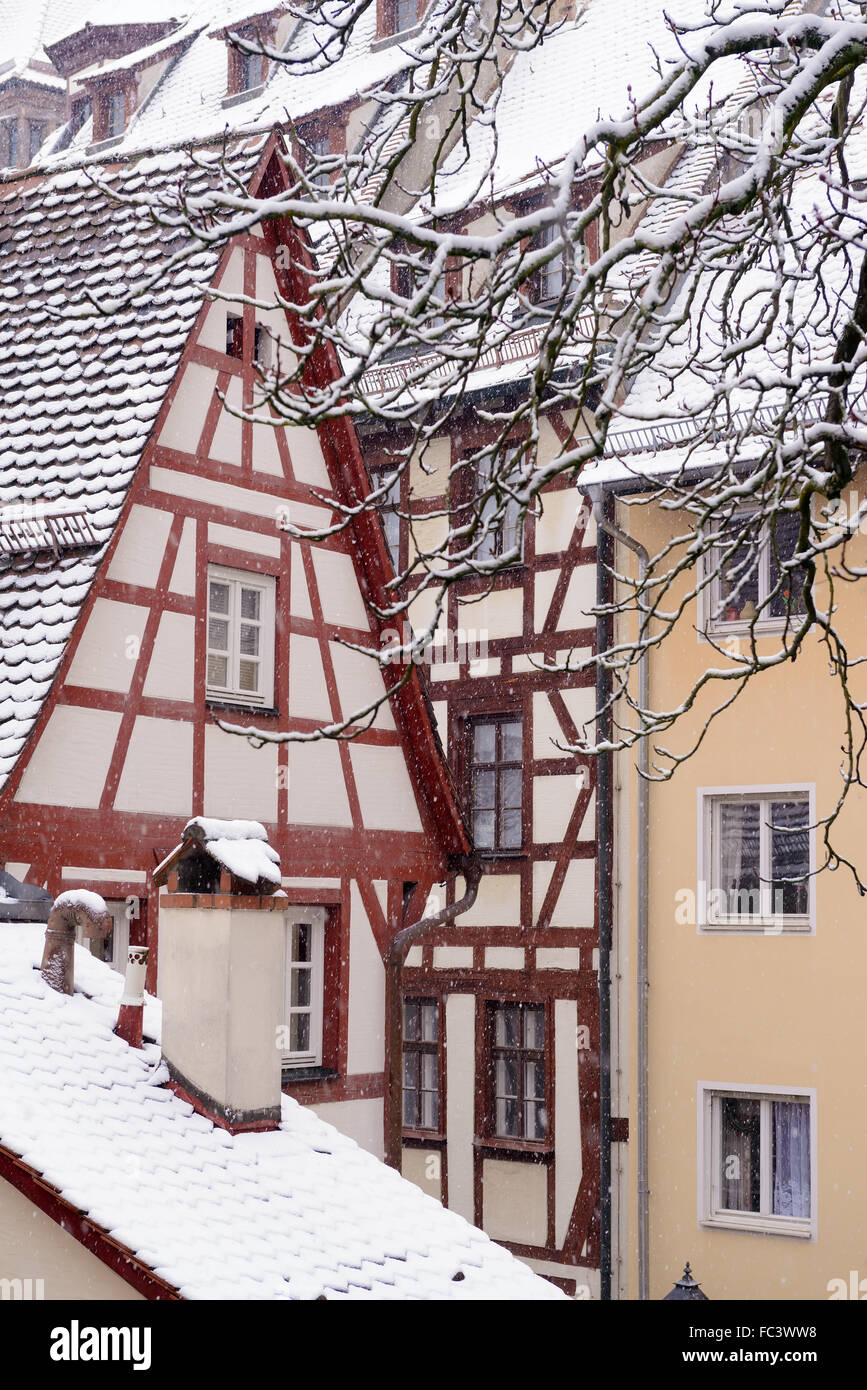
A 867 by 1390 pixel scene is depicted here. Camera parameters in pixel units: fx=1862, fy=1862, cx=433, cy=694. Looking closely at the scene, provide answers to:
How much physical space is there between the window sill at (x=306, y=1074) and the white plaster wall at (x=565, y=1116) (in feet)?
19.2

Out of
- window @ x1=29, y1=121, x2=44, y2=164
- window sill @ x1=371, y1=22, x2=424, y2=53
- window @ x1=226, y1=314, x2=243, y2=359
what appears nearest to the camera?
window @ x1=226, y1=314, x2=243, y2=359

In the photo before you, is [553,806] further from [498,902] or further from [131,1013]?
[131,1013]

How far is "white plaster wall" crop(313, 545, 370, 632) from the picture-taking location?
1196 centimetres

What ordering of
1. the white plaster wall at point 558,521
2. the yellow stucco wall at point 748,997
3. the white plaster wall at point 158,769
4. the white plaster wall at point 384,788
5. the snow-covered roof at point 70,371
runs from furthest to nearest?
the white plaster wall at point 558,521 < the yellow stucco wall at point 748,997 < the white plaster wall at point 384,788 < the white plaster wall at point 158,769 < the snow-covered roof at point 70,371

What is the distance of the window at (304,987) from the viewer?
37.6ft

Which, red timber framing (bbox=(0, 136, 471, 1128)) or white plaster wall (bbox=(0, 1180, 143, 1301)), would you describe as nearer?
white plaster wall (bbox=(0, 1180, 143, 1301))

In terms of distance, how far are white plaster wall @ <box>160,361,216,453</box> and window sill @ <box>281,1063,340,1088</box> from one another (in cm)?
377

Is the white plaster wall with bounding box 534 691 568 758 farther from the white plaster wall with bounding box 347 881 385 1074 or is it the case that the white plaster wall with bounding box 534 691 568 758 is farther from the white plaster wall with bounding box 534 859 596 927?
the white plaster wall with bounding box 347 881 385 1074

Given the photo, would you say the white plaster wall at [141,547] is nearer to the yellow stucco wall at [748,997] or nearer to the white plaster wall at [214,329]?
the white plaster wall at [214,329]

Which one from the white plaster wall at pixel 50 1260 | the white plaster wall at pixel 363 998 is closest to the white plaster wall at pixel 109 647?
the white plaster wall at pixel 363 998

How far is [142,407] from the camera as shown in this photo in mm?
10812

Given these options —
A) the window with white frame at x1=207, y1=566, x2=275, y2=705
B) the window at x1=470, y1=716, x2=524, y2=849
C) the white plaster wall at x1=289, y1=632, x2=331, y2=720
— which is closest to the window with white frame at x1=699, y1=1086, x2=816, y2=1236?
the window at x1=470, y1=716, x2=524, y2=849

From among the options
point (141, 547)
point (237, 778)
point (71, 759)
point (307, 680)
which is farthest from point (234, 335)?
point (71, 759)

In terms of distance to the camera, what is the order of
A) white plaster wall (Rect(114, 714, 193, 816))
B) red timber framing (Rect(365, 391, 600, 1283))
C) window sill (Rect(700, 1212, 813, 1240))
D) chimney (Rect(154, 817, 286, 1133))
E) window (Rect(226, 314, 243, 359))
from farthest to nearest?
red timber framing (Rect(365, 391, 600, 1283))
window sill (Rect(700, 1212, 813, 1240))
window (Rect(226, 314, 243, 359))
white plaster wall (Rect(114, 714, 193, 816))
chimney (Rect(154, 817, 286, 1133))
